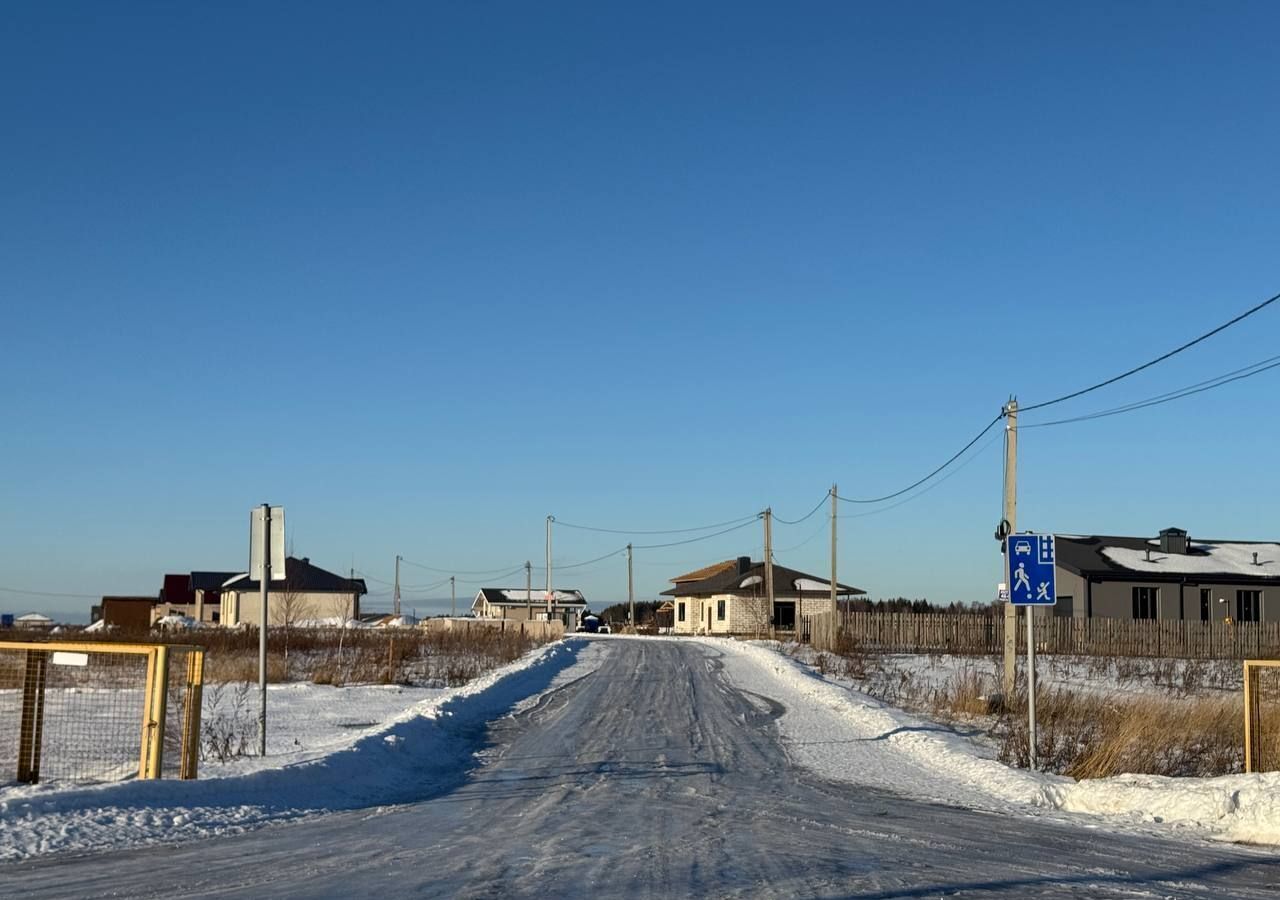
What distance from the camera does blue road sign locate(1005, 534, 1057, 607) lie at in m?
15.7

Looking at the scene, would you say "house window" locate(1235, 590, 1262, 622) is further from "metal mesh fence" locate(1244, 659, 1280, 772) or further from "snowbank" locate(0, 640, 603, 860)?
"snowbank" locate(0, 640, 603, 860)

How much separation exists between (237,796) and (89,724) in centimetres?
838

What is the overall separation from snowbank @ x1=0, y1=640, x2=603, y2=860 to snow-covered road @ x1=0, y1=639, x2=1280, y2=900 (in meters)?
0.38

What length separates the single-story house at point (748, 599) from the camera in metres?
77.4

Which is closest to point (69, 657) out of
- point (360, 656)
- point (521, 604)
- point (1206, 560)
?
point (360, 656)

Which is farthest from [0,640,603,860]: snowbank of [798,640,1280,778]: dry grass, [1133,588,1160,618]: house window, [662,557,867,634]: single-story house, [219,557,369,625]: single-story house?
[219,557,369,625]: single-story house

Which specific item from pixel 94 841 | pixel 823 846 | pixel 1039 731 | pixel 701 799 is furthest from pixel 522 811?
pixel 1039 731

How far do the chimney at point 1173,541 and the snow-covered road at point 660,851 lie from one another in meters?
49.2

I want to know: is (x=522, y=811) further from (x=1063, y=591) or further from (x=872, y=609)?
(x=872, y=609)

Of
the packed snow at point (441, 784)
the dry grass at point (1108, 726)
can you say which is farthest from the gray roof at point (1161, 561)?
the packed snow at point (441, 784)

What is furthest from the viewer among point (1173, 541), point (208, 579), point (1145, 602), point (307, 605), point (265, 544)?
point (208, 579)

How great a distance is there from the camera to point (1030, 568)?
1582 cm

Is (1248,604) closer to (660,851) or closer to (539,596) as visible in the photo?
(660,851)

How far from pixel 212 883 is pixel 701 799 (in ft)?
17.7
